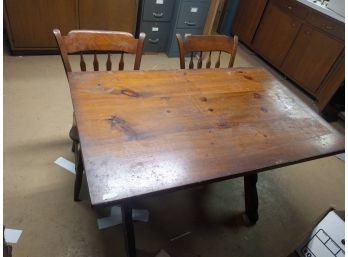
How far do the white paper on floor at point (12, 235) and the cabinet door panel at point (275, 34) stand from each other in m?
3.00

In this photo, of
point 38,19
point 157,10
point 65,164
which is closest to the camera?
point 65,164

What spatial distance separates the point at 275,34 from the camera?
3.12 metres

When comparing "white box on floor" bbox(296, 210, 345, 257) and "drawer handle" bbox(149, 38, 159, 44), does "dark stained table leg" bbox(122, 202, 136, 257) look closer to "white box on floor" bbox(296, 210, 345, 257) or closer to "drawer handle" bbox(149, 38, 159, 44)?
"white box on floor" bbox(296, 210, 345, 257)

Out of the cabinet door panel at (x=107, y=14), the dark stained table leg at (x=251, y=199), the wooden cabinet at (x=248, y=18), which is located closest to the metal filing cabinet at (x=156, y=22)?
the cabinet door panel at (x=107, y=14)

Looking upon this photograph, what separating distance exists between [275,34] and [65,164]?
2.75 metres

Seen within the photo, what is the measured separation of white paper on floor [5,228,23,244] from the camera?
124 centimetres

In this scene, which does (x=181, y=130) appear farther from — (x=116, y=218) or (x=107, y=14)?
(x=107, y=14)

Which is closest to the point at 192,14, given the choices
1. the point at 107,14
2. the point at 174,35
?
the point at 174,35

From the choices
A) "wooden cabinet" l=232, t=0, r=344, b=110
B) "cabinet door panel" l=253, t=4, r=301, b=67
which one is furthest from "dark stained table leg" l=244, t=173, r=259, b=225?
"cabinet door panel" l=253, t=4, r=301, b=67

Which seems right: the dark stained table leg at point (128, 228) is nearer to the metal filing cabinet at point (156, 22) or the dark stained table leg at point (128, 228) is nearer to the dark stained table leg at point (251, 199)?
the dark stained table leg at point (251, 199)

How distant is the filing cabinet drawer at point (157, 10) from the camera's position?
265 centimetres

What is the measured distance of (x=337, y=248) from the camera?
988mm

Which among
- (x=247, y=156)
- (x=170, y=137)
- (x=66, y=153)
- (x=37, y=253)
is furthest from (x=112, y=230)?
(x=247, y=156)

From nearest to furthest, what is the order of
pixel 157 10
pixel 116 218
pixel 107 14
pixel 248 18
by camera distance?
pixel 116 218 → pixel 107 14 → pixel 157 10 → pixel 248 18
